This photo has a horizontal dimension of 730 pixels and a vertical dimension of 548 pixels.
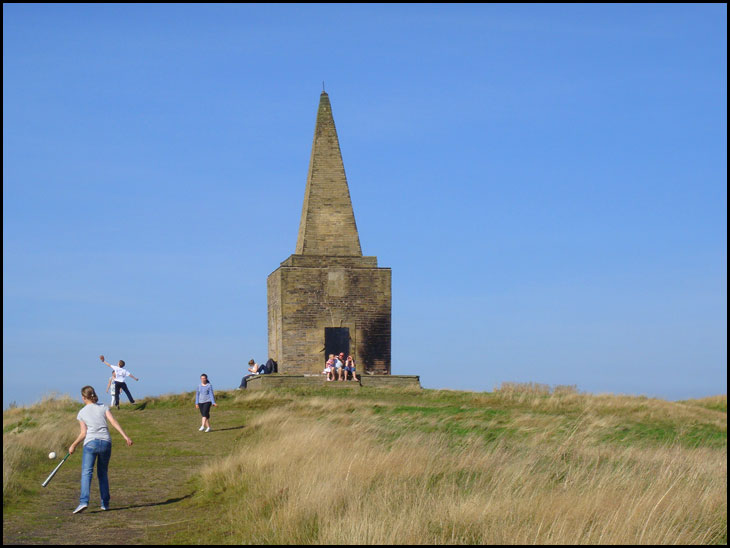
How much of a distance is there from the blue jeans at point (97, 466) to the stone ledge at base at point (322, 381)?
19456mm

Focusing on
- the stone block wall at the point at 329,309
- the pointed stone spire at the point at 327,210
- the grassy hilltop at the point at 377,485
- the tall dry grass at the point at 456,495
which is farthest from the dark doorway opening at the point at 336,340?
the tall dry grass at the point at 456,495

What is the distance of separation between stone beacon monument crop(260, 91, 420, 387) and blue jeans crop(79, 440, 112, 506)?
2134 centimetres

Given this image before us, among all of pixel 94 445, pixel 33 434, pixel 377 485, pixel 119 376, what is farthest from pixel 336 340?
pixel 377 485

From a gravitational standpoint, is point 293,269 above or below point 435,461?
above

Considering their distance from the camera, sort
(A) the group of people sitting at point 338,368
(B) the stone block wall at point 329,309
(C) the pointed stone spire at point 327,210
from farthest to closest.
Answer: (C) the pointed stone spire at point 327,210, (B) the stone block wall at point 329,309, (A) the group of people sitting at point 338,368

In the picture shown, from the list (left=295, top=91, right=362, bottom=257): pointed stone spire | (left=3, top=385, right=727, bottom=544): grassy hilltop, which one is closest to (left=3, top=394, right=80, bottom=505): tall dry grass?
(left=3, top=385, right=727, bottom=544): grassy hilltop

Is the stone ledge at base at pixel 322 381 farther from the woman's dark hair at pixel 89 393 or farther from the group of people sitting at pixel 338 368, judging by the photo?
the woman's dark hair at pixel 89 393

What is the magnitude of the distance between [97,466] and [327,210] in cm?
2372

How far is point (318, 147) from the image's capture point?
34.7 metres

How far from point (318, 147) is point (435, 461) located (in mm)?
24129

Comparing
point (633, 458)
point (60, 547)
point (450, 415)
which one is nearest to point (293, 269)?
point (450, 415)

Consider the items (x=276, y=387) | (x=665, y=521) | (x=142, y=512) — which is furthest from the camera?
(x=276, y=387)

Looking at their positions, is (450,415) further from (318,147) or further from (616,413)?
(318,147)

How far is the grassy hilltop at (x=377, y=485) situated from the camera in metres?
8.16
